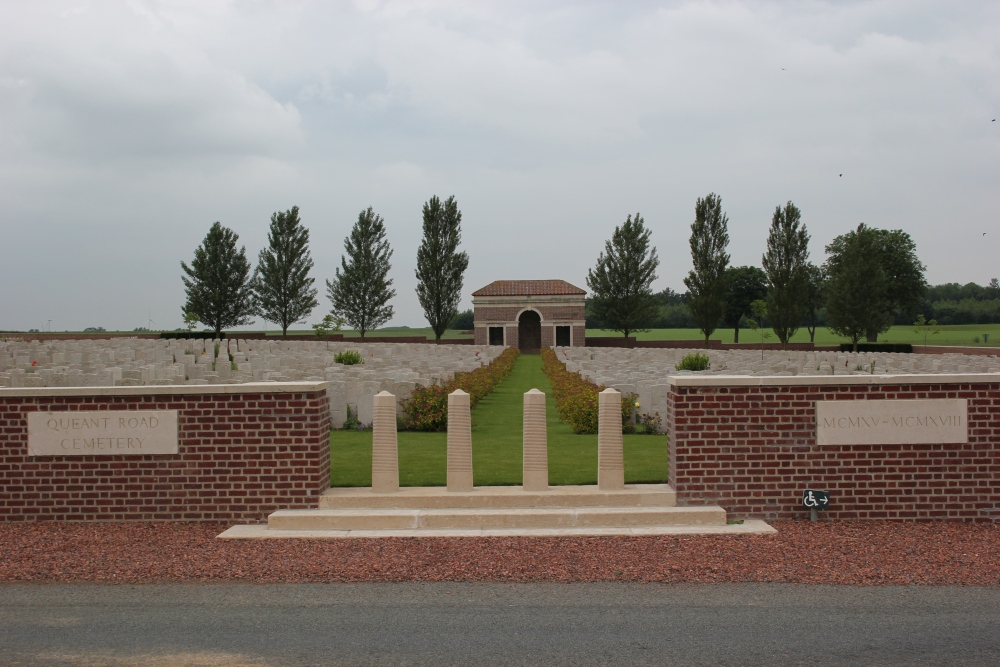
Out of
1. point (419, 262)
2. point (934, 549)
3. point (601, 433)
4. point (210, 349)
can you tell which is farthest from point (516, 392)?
point (419, 262)

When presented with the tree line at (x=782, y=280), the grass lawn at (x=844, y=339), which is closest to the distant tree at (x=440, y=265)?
the tree line at (x=782, y=280)

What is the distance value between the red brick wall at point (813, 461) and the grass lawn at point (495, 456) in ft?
3.49

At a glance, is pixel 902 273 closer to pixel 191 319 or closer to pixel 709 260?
pixel 709 260

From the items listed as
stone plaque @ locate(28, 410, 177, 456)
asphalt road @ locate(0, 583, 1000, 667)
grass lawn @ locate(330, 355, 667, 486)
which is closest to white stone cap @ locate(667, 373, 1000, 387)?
grass lawn @ locate(330, 355, 667, 486)

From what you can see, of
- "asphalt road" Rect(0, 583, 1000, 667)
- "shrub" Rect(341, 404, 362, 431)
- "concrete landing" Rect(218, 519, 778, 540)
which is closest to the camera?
"asphalt road" Rect(0, 583, 1000, 667)

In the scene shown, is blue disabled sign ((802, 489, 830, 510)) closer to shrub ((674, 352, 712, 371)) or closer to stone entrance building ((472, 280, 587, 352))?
shrub ((674, 352, 712, 371))

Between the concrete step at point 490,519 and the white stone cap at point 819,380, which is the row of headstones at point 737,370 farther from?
the concrete step at point 490,519

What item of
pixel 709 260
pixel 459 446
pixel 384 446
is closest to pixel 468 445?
pixel 459 446

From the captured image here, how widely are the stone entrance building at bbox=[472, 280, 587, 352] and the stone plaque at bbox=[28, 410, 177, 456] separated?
158 feet

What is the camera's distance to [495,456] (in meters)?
9.53

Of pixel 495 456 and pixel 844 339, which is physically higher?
pixel 844 339

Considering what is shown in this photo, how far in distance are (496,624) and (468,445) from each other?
9.05 ft

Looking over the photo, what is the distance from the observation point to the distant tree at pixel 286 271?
59.2 m

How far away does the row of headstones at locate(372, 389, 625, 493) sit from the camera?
281 inches
